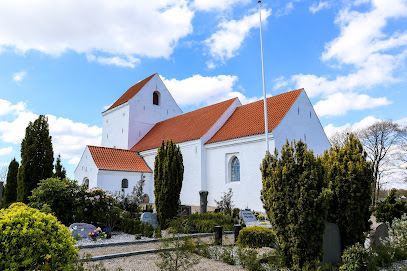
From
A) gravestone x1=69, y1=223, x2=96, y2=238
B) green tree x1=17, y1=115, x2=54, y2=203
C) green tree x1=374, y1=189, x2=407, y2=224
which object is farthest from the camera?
green tree x1=17, y1=115, x2=54, y2=203

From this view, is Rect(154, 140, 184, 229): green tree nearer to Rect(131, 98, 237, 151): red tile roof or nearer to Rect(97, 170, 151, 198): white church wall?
Rect(131, 98, 237, 151): red tile roof

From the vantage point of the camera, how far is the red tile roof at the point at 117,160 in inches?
805

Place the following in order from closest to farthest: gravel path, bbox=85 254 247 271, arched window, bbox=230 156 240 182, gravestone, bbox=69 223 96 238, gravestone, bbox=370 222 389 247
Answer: gravel path, bbox=85 254 247 271 < gravestone, bbox=370 222 389 247 < gravestone, bbox=69 223 96 238 < arched window, bbox=230 156 240 182

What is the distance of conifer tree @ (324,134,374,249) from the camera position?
631 cm

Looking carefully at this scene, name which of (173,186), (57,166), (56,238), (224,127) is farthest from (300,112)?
(56,238)

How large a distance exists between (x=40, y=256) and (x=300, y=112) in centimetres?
1619

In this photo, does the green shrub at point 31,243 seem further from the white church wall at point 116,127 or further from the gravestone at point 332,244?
the white church wall at point 116,127

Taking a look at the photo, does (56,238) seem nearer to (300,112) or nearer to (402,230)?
(402,230)

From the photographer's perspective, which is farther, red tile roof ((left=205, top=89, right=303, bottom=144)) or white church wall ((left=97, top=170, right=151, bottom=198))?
white church wall ((left=97, top=170, right=151, bottom=198))

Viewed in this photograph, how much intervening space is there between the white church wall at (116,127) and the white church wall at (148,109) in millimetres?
621

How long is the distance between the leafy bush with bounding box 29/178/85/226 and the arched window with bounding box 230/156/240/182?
32.3 feet

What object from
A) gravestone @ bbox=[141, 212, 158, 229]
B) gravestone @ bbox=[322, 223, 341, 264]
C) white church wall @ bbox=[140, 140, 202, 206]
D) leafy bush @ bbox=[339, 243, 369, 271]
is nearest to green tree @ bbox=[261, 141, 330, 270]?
leafy bush @ bbox=[339, 243, 369, 271]

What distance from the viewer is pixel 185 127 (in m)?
22.5

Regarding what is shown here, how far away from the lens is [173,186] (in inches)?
434
